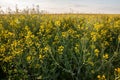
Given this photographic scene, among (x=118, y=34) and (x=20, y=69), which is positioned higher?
(x=118, y=34)

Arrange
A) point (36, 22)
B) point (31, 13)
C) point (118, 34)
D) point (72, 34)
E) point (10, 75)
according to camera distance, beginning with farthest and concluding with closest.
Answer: point (31, 13), point (36, 22), point (118, 34), point (72, 34), point (10, 75)

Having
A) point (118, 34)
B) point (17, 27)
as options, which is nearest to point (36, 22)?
point (17, 27)

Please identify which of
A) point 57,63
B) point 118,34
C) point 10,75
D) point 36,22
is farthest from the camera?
point 36,22

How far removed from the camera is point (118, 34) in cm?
594

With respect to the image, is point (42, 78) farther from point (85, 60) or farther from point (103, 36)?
point (103, 36)

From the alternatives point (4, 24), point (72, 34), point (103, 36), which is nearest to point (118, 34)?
point (103, 36)

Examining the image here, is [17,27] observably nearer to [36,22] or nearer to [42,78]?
[36,22]

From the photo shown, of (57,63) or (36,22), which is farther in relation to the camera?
(36,22)

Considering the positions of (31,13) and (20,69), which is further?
(31,13)

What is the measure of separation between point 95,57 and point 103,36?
0.89 m

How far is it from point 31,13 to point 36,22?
142cm

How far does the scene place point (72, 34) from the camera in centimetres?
548

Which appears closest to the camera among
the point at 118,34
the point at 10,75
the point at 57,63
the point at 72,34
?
the point at 57,63

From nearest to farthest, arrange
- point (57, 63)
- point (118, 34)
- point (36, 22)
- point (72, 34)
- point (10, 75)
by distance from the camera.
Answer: point (57, 63)
point (10, 75)
point (72, 34)
point (118, 34)
point (36, 22)
